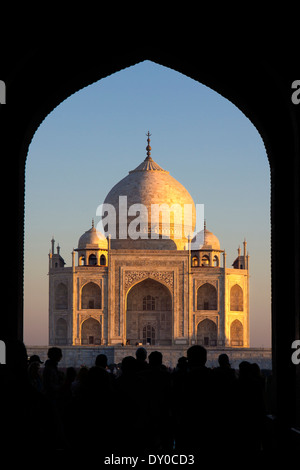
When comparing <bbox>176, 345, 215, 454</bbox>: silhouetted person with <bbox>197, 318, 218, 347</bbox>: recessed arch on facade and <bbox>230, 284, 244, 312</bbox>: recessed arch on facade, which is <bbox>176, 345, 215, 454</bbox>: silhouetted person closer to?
<bbox>197, 318, 218, 347</bbox>: recessed arch on facade

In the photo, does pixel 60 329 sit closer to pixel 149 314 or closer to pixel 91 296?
pixel 91 296

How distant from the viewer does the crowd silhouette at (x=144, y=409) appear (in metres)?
3.70

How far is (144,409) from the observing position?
225 inches

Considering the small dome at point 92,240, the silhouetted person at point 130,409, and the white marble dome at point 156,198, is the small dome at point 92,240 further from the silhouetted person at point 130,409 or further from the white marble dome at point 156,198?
the silhouetted person at point 130,409

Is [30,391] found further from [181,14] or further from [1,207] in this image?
[181,14]

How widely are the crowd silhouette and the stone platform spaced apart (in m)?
26.9

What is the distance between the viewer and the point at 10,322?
7.48 m

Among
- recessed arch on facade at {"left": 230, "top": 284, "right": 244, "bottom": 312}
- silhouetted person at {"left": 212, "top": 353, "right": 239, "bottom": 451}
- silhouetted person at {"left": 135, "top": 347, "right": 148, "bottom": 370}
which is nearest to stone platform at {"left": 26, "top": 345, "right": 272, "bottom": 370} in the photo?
recessed arch on facade at {"left": 230, "top": 284, "right": 244, "bottom": 312}

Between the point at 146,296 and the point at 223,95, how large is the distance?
29524 millimetres

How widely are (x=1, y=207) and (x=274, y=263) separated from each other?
2431 mm

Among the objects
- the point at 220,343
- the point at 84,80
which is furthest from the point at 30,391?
the point at 220,343

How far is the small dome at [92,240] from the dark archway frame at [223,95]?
29.8 metres

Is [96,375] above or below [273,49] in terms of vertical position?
below

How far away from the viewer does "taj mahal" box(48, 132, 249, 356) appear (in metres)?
36.3
